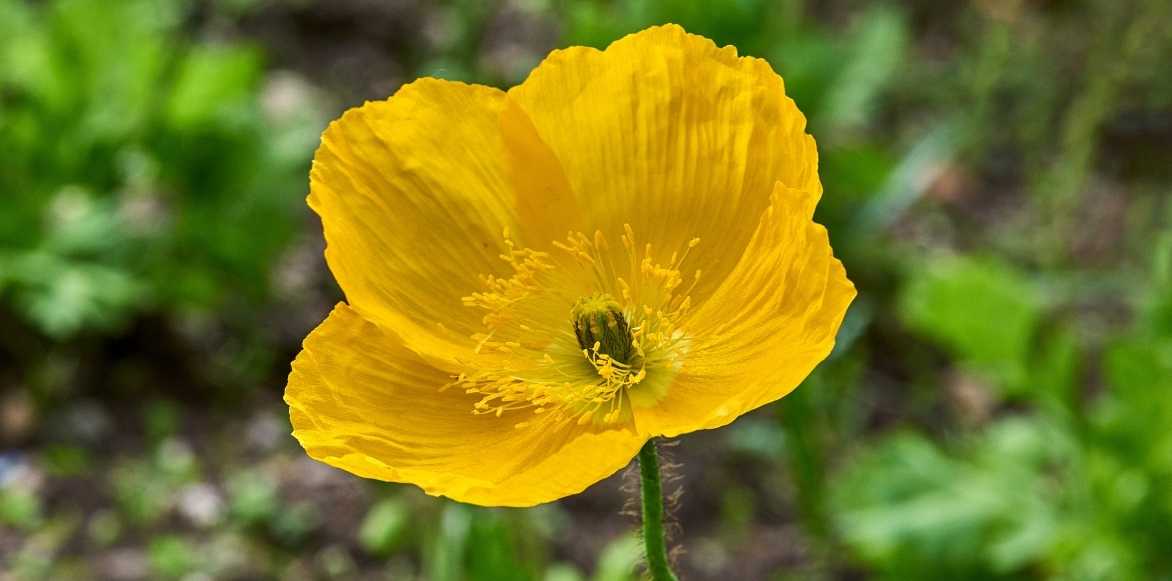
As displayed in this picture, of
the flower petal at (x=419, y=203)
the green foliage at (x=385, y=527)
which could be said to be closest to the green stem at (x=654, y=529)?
the flower petal at (x=419, y=203)

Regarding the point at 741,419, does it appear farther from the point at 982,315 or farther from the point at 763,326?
the point at 763,326

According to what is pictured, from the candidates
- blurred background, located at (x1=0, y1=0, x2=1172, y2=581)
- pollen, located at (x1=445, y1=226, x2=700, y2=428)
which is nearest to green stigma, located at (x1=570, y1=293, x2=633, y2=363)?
pollen, located at (x1=445, y1=226, x2=700, y2=428)

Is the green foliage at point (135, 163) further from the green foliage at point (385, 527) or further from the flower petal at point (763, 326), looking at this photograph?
the flower petal at point (763, 326)

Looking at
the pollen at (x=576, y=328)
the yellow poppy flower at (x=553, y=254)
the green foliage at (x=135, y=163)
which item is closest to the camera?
the yellow poppy flower at (x=553, y=254)

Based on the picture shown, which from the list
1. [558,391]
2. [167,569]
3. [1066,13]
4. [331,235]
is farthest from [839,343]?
[1066,13]

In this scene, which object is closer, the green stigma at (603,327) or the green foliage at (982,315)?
the green stigma at (603,327)

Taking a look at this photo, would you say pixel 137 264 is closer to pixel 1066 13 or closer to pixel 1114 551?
pixel 1114 551
